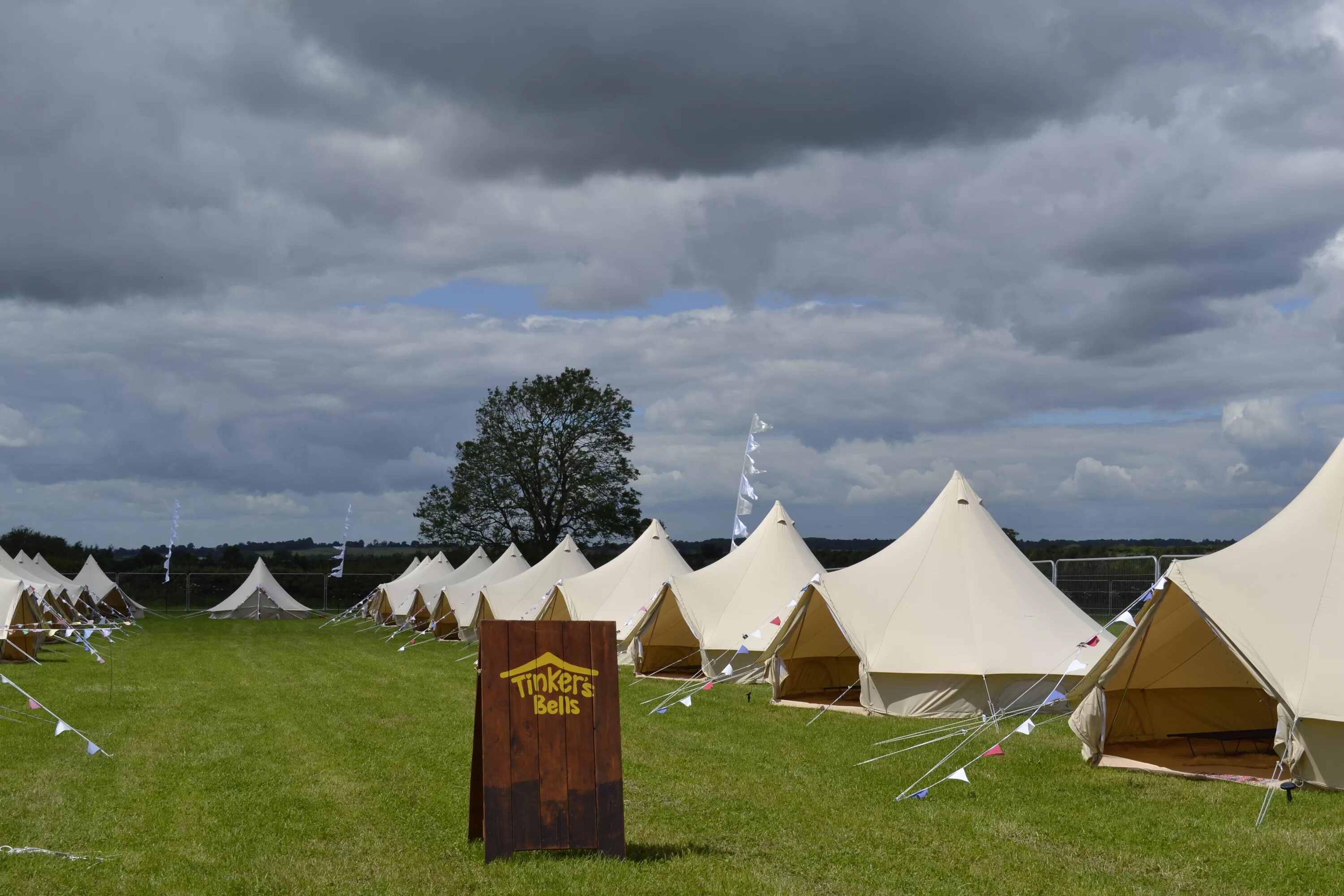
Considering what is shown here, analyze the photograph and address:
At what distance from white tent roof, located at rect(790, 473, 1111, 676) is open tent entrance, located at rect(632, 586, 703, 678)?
18.5 feet

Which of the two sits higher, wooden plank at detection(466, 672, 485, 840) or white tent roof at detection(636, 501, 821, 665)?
white tent roof at detection(636, 501, 821, 665)

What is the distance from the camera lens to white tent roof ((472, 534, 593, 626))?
27.9 m

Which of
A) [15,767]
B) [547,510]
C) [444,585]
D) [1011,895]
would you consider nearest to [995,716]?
[1011,895]

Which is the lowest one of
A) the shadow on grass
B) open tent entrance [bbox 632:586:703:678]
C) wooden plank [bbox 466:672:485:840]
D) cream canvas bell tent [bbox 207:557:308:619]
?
the shadow on grass

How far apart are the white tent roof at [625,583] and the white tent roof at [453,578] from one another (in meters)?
11.5

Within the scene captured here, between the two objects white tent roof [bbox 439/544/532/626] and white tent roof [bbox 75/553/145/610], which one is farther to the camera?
white tent roof [bbox 75/553/145/610]

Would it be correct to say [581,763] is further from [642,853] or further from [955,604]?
[955,604]

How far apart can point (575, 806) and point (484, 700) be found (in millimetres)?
792

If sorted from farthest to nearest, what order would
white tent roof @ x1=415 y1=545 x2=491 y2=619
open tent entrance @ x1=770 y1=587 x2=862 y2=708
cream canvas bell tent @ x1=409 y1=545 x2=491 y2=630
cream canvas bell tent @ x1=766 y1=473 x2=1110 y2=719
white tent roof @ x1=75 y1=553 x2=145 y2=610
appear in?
white tent roof @ x1=75 y1=553 x2=145 y2=610 → cream canvas bell tent @ x1=409 y1=545 x2=491 y2=630 → white tent roof @ x1=415 y1=545 x2=491 y2=619 → open tent entrance @ x1=770 y1=587 x2=862 y2=708 → cream canvas bell tent @ x1=766 y1=473 x2=1110 y2=719

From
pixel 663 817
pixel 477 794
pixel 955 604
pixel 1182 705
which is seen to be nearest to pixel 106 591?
pixel 955 604

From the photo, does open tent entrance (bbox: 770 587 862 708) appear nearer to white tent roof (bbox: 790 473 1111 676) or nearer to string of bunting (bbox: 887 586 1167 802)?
white tent roof (bbox: 790 473 1111 676)

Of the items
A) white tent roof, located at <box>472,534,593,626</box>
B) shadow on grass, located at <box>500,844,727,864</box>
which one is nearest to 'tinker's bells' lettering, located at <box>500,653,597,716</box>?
shadow on grass, located at <box>500,844,727,864</box>

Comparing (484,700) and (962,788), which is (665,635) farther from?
(484,700)

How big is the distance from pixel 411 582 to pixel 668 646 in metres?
20.6
